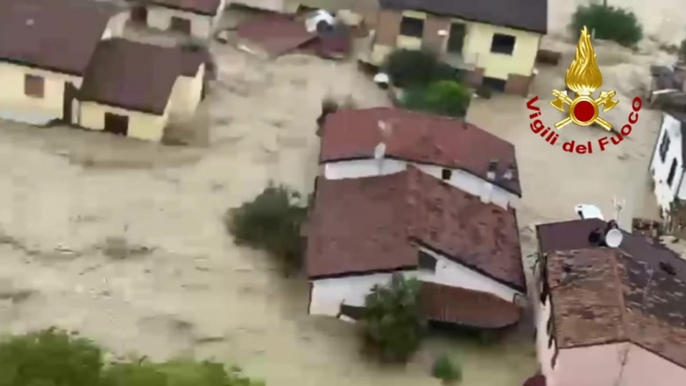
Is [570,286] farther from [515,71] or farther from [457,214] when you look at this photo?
[515,71]

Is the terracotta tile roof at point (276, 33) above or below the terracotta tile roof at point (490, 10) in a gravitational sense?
below

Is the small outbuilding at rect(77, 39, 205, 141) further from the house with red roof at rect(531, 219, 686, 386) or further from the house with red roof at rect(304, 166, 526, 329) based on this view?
the house with red roof at rect(531, 219, 686, 386)

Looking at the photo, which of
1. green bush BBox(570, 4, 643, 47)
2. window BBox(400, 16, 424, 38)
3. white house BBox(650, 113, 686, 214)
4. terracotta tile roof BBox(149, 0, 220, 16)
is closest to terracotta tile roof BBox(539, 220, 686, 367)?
white house BBox(650, 113, 686, 214)

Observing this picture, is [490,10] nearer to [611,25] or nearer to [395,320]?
[611,25]

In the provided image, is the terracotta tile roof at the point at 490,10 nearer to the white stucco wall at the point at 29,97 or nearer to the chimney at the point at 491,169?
the chimney at the point at 491,169

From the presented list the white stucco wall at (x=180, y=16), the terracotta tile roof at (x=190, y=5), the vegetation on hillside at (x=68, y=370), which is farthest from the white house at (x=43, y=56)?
the vegetation on hillside at (x=68, y=370)

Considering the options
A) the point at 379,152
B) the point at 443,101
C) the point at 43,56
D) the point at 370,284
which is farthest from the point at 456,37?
the point at 370,284
